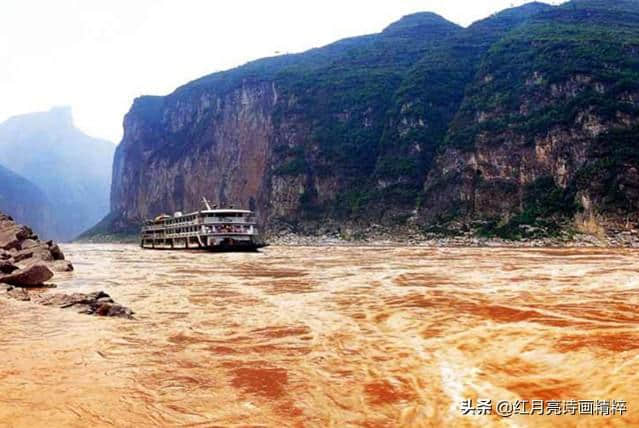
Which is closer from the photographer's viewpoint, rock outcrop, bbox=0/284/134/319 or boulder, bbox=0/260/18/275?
rock outcrop, bbox=0/284/134/319

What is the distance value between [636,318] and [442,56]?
120m

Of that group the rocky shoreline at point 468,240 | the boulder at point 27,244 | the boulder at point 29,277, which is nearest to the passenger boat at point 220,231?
the boulder at point 27,244

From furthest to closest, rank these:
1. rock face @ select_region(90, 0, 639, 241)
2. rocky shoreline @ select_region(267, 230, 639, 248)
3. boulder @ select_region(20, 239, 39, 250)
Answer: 1. rock face @ select_region(90, 0, 639, 241)
2. rocky shoreline @ select_region(267, 230, 639, 248)
3. boulder @ select_region(20, 239, 39, 250)

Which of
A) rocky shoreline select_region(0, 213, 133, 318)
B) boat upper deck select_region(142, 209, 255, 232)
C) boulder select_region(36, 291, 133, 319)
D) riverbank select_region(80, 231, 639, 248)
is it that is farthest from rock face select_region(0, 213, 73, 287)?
riverbank select_region(80, 231, 639, 248)

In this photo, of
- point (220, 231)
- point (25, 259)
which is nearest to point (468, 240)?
point (220, 231)

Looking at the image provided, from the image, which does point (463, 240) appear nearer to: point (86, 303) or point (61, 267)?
point (61, 267)

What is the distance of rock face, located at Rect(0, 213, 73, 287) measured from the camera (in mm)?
16906

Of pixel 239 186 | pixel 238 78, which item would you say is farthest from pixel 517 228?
pixel 238 78

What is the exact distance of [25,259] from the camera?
27641 millimetres

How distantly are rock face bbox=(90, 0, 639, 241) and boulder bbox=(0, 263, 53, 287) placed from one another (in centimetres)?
6431

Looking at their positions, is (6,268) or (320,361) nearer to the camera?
(320,361)

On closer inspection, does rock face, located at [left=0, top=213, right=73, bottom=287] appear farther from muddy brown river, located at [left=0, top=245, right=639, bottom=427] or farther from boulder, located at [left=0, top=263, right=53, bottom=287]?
muddy brown river, located at [left=0, top=245, right=639, bottom=427]

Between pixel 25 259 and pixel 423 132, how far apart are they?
296 feet

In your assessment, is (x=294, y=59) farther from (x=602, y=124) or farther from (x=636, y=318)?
(x=636, y=318)
